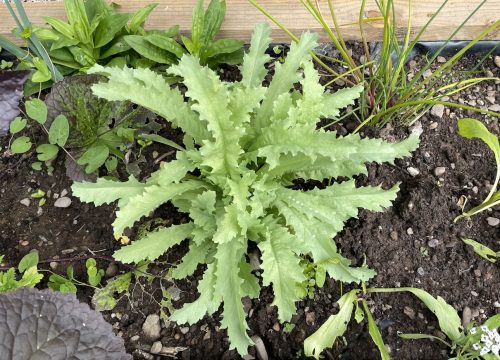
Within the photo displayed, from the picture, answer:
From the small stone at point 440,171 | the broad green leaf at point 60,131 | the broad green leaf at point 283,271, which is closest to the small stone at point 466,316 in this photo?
the small stone at point 440,171

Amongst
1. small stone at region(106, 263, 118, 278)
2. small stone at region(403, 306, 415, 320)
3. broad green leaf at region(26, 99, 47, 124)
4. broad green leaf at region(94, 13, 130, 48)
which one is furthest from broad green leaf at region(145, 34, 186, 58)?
small stone at region(403, 306, 415, 320)

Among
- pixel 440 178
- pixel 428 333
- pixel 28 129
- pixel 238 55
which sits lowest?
pixel 428 333

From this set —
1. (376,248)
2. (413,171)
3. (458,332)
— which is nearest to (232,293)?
(376,248)

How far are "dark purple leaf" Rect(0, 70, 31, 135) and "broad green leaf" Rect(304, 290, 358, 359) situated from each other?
3.53ft

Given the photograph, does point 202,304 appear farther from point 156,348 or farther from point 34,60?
point 34,60

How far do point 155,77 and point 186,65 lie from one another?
160mm

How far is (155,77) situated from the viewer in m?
1.49

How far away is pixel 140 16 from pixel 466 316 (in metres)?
1.50

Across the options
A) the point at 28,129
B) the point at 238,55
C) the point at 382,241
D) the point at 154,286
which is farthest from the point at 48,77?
the point at 382,241

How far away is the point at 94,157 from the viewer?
1.74m

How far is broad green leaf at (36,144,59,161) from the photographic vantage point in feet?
5.83

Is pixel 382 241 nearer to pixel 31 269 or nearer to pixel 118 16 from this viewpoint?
pixel 31 269

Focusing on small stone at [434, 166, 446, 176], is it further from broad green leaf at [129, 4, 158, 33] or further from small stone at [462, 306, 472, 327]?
broad green leaf at [129, 4, 158, 33]

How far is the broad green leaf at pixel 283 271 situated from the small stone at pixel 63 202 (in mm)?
759
